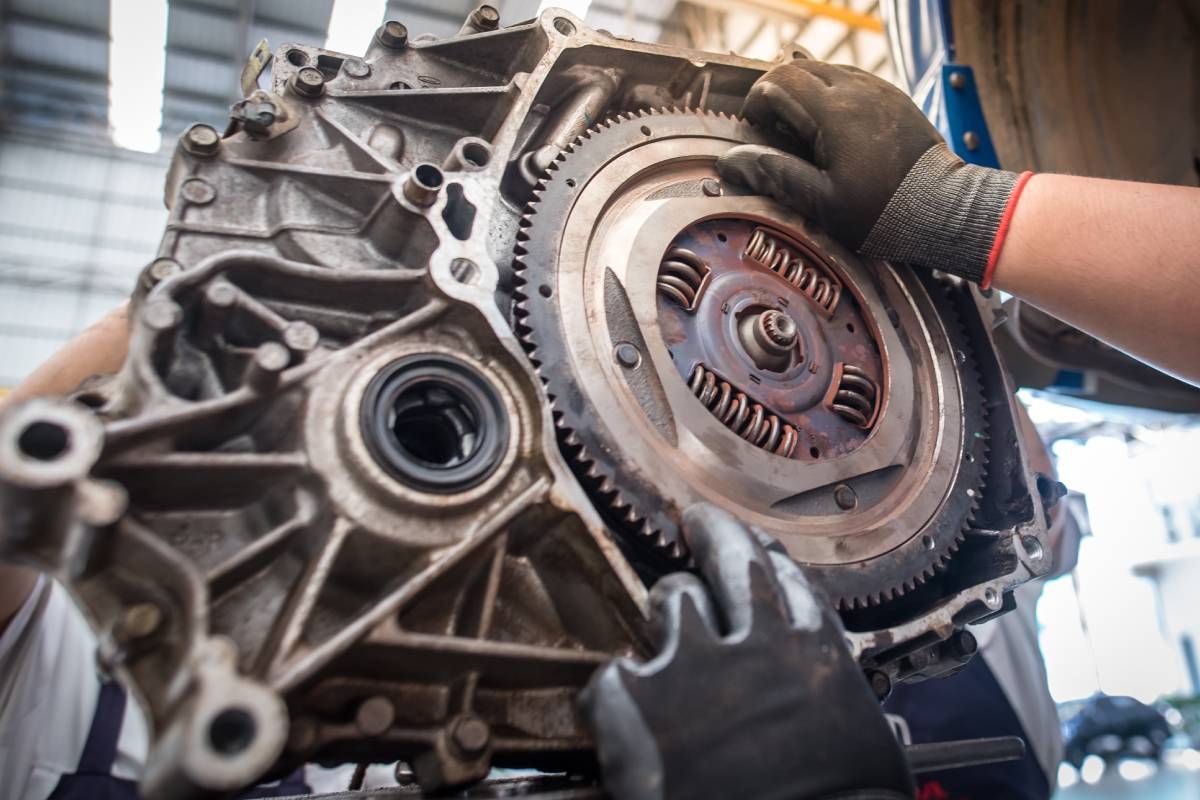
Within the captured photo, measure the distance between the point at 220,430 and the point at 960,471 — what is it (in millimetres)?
1228

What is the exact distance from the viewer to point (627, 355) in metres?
1.26

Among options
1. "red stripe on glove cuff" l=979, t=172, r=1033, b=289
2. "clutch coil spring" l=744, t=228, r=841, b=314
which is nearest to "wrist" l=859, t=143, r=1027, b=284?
"red stripe on glove cuff" l=979, t=172, r=1033, b=289

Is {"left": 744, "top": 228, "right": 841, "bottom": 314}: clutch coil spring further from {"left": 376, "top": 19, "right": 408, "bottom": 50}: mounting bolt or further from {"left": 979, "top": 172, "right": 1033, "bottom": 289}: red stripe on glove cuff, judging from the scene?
{"left": 376, "top": 19, "right": 408, "bottom": 50}: mounting bolt

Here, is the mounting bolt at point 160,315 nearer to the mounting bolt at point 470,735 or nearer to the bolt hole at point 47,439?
the bolt hole at point 47,439

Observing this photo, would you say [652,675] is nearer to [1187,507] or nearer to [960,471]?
[960,471]

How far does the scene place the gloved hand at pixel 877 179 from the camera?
4.89ft

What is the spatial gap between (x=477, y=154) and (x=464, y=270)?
0.28 metres

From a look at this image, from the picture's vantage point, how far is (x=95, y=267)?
11086 mm

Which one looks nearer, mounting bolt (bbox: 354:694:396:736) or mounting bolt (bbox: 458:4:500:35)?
mounting bolt (bbox: 354:694:396:736)

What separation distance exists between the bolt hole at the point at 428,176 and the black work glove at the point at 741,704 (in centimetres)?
66

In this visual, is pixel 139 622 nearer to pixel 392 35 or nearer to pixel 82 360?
pixel 82 360

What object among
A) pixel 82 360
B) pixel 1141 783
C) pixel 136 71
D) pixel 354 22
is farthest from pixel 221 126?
pixel 1141 783

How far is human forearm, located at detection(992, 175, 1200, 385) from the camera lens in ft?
4.28

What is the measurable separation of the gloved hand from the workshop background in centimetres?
291
